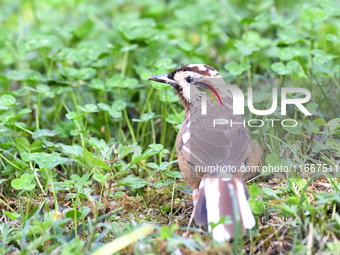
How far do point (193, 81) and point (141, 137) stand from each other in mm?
980

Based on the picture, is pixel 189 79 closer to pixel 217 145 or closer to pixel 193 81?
pixel 193 81

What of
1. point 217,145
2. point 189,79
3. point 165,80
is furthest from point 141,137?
point 217,145

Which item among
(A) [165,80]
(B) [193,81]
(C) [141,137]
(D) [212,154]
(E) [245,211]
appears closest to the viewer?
(E) [245,211]

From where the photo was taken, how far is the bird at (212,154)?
2.80 m

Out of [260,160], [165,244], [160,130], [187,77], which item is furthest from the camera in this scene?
[160,130]

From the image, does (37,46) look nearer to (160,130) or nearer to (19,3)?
(160,130)

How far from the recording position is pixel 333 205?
290 centimetres

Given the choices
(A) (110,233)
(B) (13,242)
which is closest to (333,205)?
(A) (110,233)

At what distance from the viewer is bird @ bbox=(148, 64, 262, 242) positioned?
2.80 m

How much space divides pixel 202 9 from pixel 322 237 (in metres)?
4.70

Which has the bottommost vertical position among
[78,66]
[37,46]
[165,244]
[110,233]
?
[110,233]

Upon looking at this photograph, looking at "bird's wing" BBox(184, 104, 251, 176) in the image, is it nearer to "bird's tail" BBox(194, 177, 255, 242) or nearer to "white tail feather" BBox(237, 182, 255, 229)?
"bird's tail" BBox(194, 177, 255, 242)

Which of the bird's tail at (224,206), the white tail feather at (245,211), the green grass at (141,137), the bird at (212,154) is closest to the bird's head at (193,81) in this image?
the bird at (212,154)

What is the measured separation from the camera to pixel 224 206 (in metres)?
2.85
